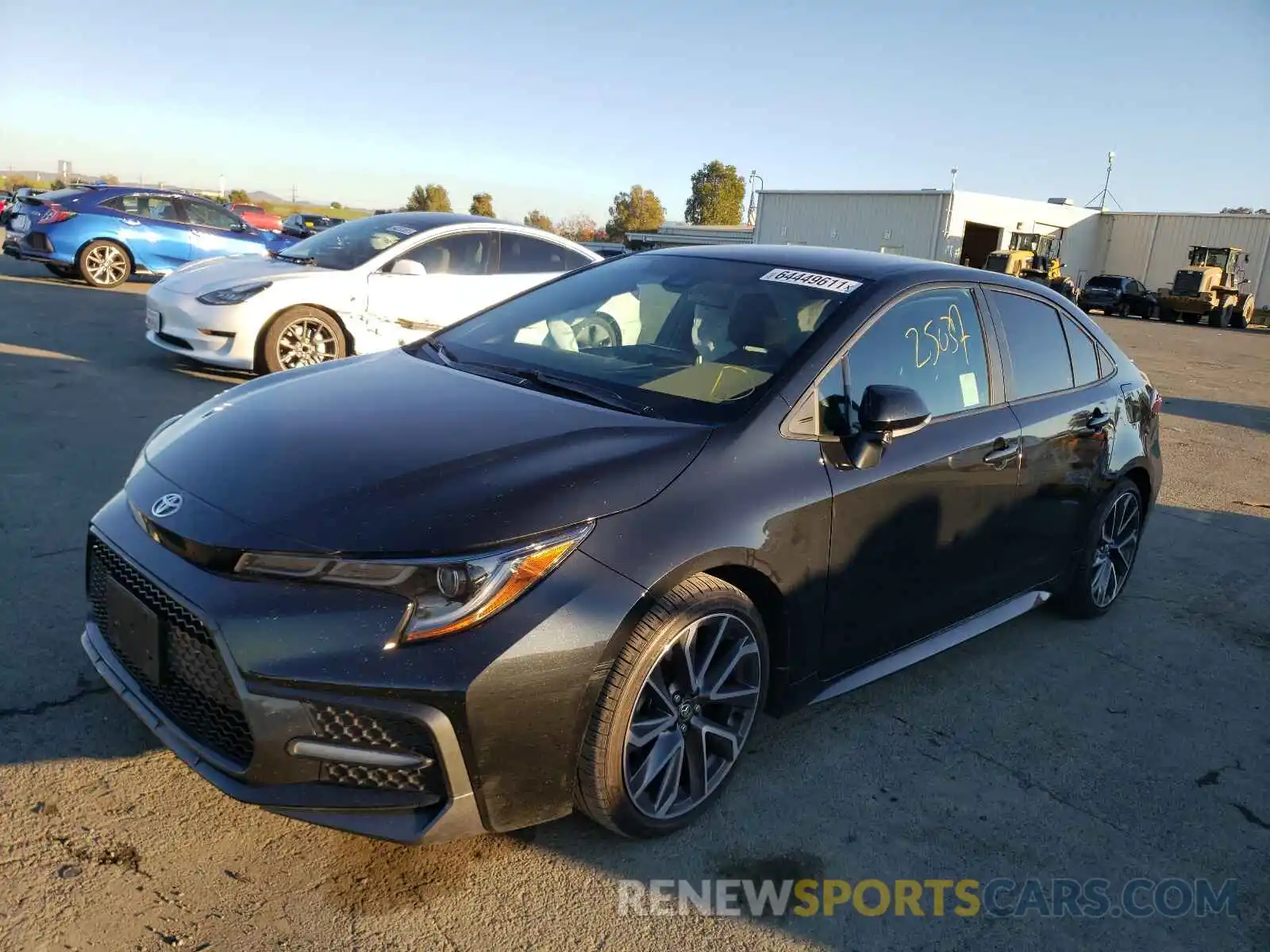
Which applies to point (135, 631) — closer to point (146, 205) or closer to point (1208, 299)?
point (146, 205)

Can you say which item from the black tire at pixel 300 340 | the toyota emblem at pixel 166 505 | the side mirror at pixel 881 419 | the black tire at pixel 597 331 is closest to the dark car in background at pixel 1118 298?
the black tire at pixel 300 340

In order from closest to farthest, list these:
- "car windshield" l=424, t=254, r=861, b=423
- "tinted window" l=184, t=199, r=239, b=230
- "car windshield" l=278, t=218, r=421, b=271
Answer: "car windshield" l=424, t=254, r=861, b=423
"car windshield" l=278, t=218, r=421, b=271
"tinted window" l=184, t=199, r=239, b=230

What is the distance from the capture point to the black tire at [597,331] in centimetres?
361

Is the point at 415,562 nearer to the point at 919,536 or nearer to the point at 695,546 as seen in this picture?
the point at 695,546

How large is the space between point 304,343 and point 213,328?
26.7 inches

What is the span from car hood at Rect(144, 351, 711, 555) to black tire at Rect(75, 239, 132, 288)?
12623 millimetres

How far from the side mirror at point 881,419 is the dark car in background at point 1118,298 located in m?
41.1

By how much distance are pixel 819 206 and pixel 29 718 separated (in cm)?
5141

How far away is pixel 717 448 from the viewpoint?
2750 millimetres

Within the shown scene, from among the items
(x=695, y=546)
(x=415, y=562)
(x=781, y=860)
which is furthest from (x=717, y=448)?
(x=781, y=860)

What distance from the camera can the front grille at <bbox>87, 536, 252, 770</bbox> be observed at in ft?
7.41

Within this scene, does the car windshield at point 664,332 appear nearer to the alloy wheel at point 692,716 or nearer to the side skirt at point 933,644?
the alloy wheel at point 692,716

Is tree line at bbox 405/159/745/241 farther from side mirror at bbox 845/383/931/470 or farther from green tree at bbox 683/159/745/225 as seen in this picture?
side mirror at bbox 845/383/931/470

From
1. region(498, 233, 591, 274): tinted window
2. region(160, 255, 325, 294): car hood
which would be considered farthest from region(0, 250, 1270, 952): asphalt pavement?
region(498, 233, 591, 274): tinted window
